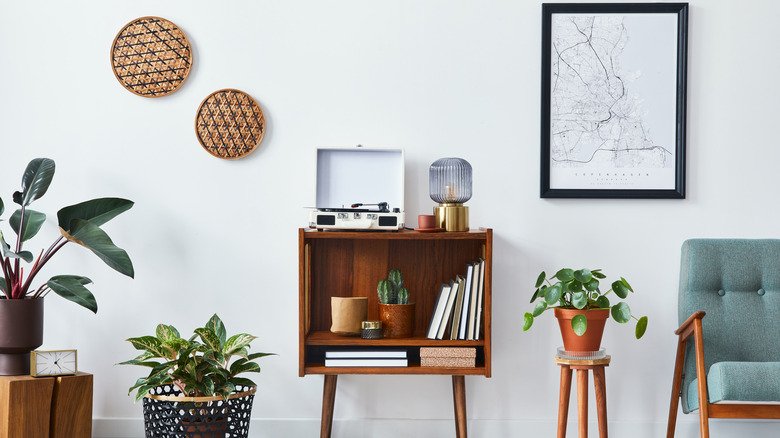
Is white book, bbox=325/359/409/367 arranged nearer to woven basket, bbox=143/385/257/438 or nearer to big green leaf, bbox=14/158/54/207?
woven basket, bbox=143/385/257/438

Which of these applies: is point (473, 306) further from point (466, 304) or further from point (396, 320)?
point (396, 320)

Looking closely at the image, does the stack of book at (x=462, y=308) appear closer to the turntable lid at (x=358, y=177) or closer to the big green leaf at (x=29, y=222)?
the turntable lid at (x=358, y=177)

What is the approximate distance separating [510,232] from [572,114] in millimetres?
521

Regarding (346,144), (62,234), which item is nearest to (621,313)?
(346,144)

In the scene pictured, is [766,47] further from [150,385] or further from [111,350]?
[111,350]

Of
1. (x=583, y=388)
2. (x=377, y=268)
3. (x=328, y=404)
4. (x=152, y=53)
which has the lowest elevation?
(x=328, y=404)

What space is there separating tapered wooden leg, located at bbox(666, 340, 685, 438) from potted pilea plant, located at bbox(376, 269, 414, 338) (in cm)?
96

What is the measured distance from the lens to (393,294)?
234 centimetres

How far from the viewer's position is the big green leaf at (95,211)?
7.57 ft

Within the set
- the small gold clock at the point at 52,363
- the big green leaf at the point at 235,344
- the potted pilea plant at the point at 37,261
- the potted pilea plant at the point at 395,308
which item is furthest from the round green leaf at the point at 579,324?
the small gold clock at the point at 52,363

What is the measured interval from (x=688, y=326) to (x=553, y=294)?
52 centimetres

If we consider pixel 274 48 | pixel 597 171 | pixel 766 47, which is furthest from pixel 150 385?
pixel 766 47

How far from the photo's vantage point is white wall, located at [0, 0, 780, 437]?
2.54 m

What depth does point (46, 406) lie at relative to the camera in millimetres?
2191
